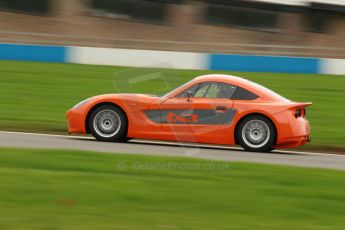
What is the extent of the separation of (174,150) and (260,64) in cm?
1174

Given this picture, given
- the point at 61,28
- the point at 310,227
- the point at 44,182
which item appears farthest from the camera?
the point at 61,28

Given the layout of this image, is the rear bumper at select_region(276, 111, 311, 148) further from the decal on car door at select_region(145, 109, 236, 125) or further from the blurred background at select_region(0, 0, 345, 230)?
the decal on car door at select_region(145, 109, 236, 125)

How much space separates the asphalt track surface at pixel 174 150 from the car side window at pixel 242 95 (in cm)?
84

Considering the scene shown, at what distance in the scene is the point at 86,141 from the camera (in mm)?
12203

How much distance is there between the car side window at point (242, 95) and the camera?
11750mm

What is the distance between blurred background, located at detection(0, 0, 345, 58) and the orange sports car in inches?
965

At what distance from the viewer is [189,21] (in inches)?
1502

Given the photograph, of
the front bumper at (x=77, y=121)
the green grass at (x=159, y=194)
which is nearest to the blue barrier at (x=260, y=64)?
the front bumper at (x=77, y=121)

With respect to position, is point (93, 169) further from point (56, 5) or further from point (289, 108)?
point (56, 5)

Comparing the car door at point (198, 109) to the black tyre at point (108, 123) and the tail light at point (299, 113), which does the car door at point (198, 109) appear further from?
the tail light at point (299, 113)

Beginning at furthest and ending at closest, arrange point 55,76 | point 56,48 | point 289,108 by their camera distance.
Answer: point 56,48, point 55,76, point 289,108

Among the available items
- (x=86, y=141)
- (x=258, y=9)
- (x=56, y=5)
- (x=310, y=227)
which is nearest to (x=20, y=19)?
(x=56, y=5)

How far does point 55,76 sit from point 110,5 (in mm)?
18744

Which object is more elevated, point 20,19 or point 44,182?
point 20,19
